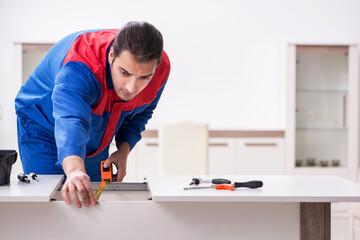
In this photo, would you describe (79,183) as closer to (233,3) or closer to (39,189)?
(39,189)

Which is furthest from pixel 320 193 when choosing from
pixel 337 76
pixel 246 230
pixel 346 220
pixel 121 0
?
pixel 121 0

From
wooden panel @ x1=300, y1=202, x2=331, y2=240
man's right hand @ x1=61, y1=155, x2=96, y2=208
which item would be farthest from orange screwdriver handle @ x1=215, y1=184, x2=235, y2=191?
man's right hand @ x1=61, y1=155, x2=96, y2=208

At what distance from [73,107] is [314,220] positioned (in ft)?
2.70

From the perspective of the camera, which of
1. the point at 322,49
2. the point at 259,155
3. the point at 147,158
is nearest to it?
the point at 147,158

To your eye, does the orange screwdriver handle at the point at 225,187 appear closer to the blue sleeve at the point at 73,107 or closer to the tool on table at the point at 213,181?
the tool on table at the point at 213,181

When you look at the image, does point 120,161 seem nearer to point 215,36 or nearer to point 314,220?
point 314,220

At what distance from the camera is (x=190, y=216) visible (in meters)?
1.23

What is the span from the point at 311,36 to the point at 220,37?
1003mm

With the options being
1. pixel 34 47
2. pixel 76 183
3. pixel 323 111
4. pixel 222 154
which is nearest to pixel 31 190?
pixel 76 183

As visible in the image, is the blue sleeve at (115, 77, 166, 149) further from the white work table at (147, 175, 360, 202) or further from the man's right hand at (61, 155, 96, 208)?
the man's right hand at (61, 155, 96, 208)

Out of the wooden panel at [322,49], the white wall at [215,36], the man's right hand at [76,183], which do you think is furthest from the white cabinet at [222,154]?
the man's right hand at [76,183]

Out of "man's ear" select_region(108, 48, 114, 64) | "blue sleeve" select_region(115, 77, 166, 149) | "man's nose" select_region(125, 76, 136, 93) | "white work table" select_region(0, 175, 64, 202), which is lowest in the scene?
"white work table" select_region(0, 175, 64, 202)

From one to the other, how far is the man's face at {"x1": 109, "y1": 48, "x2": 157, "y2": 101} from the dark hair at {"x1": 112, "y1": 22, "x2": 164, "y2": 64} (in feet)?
0.06

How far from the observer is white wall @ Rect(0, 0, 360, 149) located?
14.1ft
